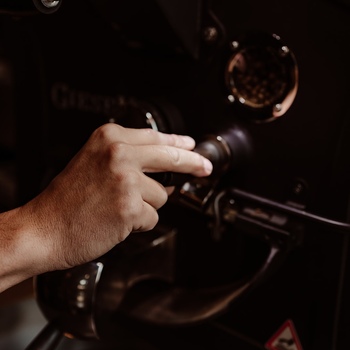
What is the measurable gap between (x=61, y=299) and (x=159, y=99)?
13.0 inches

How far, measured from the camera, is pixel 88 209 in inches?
28.0

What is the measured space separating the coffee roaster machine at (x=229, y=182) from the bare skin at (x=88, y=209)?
57mm

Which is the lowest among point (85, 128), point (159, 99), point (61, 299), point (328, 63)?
point (61, 299)

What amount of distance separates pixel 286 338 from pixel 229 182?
9.3 inches

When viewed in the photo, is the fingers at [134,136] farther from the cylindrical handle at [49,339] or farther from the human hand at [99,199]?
the cylindrical handle at [49,339]

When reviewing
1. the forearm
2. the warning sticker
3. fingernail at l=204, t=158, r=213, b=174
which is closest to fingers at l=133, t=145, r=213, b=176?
fingernail at l=204, t=158, r=213, b=174

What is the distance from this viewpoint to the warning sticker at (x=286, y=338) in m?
0.85

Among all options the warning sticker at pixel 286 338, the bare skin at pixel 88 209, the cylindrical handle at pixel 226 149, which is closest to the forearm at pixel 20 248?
the bare skin at pixel 88 209

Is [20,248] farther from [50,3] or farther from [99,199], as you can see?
[50,3]

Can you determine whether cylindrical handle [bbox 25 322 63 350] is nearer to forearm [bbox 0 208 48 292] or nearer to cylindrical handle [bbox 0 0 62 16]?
forearm [bbox 0 208 48 292]

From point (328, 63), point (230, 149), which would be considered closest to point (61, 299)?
point (230, 149)

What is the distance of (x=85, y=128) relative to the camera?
1.05m

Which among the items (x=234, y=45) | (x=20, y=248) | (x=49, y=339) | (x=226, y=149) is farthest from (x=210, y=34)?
(x=49, y=339)

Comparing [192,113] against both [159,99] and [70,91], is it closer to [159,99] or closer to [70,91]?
[159,99]
